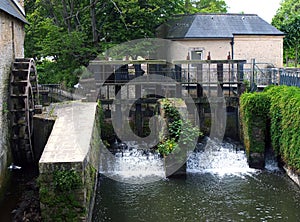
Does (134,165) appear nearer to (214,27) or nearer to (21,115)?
(21,115)

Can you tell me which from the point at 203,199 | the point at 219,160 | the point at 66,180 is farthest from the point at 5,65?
the point at 219,160

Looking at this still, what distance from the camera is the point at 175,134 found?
1255 centimetres

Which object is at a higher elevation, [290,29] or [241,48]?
[290,29]

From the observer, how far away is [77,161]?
782 cm

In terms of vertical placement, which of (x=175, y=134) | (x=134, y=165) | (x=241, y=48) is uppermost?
(x=241, y=48)

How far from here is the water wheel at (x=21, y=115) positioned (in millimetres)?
11828

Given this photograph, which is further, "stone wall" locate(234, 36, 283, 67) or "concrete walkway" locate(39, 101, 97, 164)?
"stone wall" locate(234, 36, 283, 67)

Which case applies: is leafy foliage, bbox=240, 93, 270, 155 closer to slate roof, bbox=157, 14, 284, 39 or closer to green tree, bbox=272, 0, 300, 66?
slate roof, bbox=157, 14, 284, 39

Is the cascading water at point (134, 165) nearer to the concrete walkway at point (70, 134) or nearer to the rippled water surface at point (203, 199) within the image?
the rippled water surface at point (203, 199)

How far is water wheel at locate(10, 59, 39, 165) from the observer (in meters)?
11.8

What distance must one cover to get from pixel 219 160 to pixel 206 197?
128 inches

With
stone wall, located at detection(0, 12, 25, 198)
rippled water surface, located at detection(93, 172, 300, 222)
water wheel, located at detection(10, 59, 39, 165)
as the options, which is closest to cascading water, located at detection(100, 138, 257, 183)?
rippled water surface, located at detection(93, 172, 300, 222)

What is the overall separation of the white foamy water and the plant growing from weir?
0.93 m

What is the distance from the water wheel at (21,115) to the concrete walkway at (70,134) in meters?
0.96
